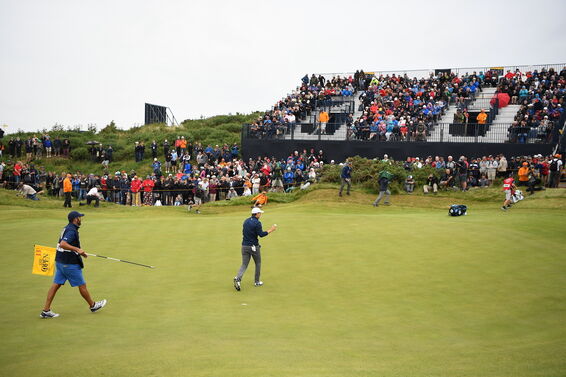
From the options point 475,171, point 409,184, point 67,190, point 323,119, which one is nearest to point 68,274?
point 67,190

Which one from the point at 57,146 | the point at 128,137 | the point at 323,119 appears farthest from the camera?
the point at 128,137

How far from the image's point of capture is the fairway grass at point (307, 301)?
30.3ft

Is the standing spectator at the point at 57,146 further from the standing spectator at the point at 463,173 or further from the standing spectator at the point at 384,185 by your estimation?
the standing spectator at the point at 463,173

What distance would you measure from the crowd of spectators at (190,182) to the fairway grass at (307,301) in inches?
411

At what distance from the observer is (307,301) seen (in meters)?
13.5

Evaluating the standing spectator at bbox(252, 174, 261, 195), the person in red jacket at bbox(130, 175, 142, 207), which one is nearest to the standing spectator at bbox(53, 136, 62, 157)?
the person in red jacket at bbox(130, 175, 142, 207)

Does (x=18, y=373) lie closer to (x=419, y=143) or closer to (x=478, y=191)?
(x=478, y=191)

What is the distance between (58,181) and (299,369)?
3365 cm

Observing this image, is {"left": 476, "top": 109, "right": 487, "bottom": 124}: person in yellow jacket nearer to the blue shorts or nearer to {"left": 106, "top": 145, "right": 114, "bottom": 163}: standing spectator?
{"left": 106, "top": 145, "right": 114, "bottom": 163}: standing spectator

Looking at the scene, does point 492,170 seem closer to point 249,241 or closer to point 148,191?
point 148,191

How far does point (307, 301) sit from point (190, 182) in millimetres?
22241

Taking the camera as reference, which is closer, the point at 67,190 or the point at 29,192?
the point at 67,190

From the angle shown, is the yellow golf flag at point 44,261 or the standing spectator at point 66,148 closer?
the yellow golf flag at point 44,261

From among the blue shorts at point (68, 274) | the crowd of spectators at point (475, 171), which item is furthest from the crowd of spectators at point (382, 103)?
the blue shorts at point (68, 274)
